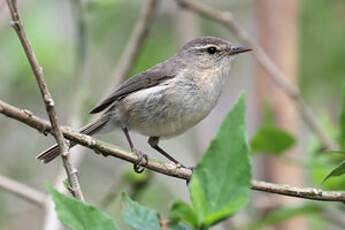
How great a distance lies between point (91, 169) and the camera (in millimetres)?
6000

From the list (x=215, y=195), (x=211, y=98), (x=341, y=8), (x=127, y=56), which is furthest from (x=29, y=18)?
(x=215, y=195)

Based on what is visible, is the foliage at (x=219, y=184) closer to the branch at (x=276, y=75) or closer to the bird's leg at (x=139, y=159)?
the bird's leg at (x=139, y=159)

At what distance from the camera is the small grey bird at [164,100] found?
3.98 meters

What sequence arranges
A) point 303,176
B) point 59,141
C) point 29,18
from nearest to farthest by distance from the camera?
point 59,141, point 303,176, point 29,18

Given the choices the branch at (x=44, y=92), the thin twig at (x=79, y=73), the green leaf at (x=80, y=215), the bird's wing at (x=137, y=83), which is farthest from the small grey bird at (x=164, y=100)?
the green leaf at (x=80, y=215)

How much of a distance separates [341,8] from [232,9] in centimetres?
136

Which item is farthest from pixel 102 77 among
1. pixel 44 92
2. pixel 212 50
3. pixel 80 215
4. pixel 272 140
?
pixel 80 215

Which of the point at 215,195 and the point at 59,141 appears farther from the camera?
the point at 59,141

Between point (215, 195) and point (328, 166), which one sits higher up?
point (215, 195)

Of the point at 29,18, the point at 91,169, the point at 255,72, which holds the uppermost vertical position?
the point at 29,18

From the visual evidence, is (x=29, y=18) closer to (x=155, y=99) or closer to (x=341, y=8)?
(x=155, y=99)

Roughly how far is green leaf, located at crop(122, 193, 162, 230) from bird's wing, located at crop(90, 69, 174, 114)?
2.39 m

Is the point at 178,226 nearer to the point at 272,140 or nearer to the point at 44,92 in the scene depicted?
the point at 44,92

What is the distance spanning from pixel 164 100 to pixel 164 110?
73mm
